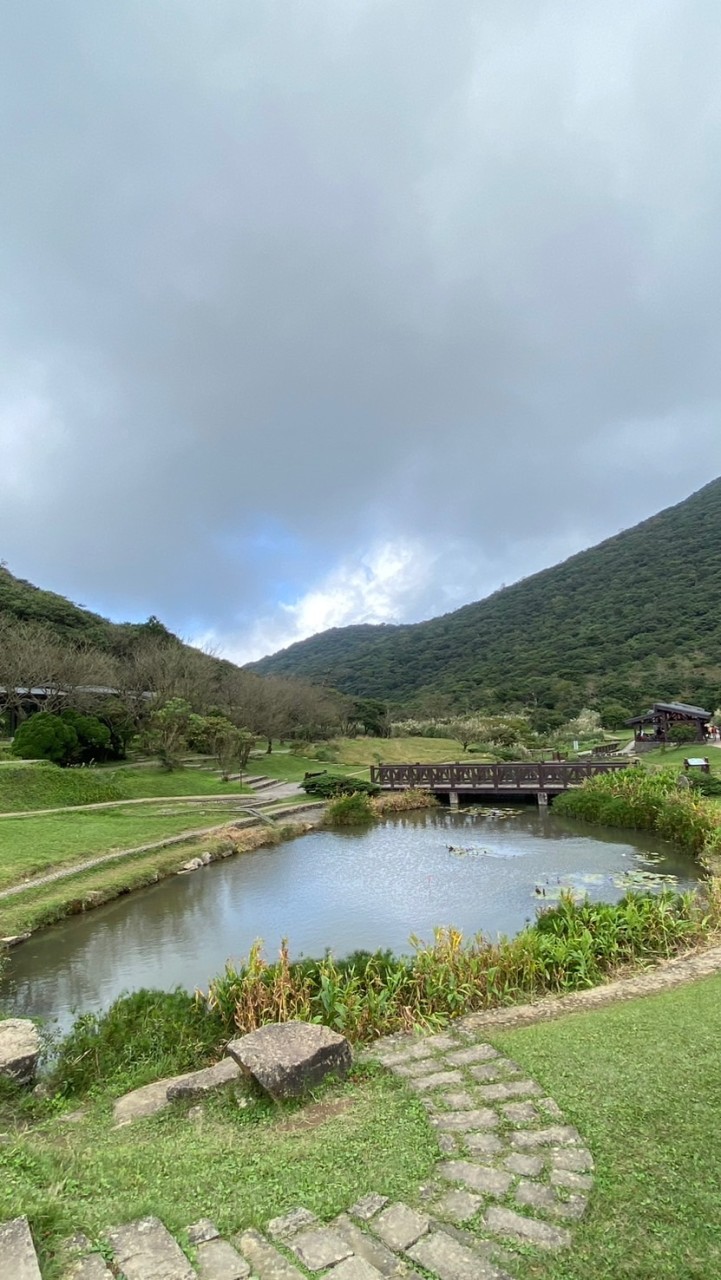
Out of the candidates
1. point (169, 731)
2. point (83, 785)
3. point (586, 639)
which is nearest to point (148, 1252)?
point (83, 785)

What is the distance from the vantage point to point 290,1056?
14.7 feet

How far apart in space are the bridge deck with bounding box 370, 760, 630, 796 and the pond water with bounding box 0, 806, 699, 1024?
16.6 feet

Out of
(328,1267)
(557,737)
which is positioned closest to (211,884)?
(328,1267)

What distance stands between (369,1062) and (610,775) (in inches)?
643

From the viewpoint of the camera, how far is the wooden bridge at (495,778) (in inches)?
896

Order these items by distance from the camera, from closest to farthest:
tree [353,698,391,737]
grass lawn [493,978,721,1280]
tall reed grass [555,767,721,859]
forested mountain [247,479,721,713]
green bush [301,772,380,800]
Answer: grass lawn [493,978,721,1280], tall reed grass [555,767,721,859], green bush [301,772,380,800], tree [353,698,391,737], forested mountain [247,479,721,713]

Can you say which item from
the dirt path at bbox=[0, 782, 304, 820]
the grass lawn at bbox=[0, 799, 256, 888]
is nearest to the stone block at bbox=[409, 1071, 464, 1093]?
the grass lawn at bbox=[0, 799, 256, 888]

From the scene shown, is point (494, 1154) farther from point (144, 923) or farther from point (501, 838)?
point (501, 838)

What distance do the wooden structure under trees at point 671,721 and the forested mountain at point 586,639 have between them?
33.7ft

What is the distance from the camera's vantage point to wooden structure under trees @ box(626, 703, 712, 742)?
28.9 m

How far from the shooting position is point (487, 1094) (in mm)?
4156

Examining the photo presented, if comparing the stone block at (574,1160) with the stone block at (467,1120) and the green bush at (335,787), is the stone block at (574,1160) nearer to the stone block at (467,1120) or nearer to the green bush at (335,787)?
the stone block at (467,1120)

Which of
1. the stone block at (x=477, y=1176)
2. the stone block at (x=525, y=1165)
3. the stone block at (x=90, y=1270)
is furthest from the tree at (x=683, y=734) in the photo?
the stone block at (x=90, y=1270)

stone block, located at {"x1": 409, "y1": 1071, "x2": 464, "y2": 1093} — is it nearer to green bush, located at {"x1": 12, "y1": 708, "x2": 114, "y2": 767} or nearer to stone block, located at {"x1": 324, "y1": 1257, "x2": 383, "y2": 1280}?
stone block, located at {"x1": 324, "y1": 1257, "x2": 383, "y2": 1280}
